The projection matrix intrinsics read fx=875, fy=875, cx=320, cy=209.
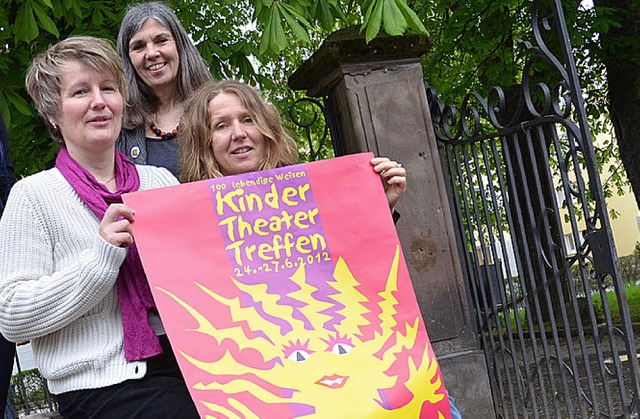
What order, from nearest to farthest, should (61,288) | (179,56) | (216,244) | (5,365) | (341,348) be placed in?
(61,288)
(341,348)
(216,244)
(5,365)
(179,56)

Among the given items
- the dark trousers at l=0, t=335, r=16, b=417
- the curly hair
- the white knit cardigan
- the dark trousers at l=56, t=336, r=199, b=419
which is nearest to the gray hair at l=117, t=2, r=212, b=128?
the curly hair

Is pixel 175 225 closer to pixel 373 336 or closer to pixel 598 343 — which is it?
pixel 373 336

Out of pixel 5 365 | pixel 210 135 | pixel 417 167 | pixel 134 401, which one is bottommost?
pixel 134 401

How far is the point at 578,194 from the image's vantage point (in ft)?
14.0

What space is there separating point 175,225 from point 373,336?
66cm

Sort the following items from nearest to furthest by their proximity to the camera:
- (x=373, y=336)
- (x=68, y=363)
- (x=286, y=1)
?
(x=68, y=363)
(x=373, y=336)
(x=286, y=1)

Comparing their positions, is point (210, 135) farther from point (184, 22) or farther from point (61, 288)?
point (184, 22)

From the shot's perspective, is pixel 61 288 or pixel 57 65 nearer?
pixel 61 288

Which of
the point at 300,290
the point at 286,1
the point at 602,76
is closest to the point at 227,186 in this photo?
the point at 300,290

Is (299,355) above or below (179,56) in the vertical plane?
below

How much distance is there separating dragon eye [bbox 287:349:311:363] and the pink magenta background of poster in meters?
0.10

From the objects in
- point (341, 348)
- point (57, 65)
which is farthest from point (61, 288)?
point (341, 348)

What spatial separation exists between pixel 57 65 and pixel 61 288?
66 centimetres

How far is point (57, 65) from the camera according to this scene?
254 centimetres
